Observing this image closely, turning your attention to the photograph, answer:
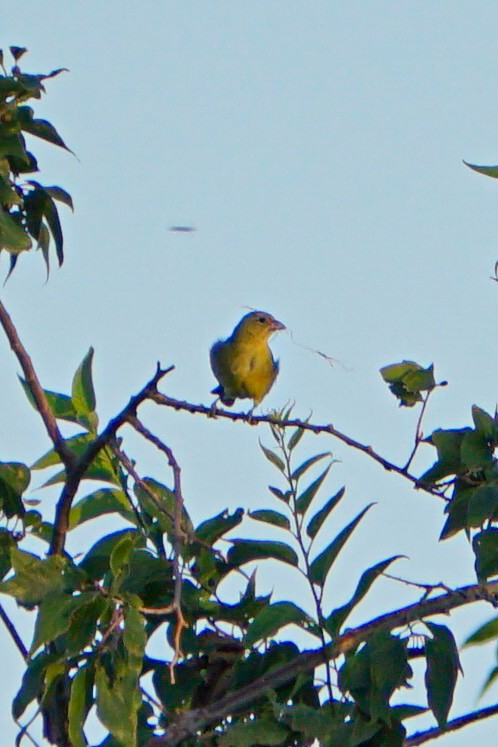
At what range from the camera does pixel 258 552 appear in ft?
10.7

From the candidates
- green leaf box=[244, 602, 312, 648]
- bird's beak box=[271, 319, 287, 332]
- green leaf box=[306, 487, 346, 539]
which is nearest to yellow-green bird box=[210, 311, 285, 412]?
bird's beak box=[271, 319, 287, 332]

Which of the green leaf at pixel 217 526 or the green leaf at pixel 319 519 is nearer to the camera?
the green leaf at pixel 319 519

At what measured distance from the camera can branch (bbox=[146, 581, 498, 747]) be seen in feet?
9.64

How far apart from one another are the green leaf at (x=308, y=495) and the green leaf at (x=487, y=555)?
45cm

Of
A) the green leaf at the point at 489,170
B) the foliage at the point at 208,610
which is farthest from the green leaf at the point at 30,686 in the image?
the green leaf at the point at 489,170

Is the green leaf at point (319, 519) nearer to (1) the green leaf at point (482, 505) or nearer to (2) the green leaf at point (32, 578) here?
(1) the green leaf at point (482, 505)

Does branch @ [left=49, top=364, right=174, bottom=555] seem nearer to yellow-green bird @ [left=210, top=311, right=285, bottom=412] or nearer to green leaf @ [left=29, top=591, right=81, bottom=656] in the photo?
green leaf @ [left=29, top=591, right=81, bottom=656]

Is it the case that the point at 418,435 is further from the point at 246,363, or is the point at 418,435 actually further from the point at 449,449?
the point at 246,363

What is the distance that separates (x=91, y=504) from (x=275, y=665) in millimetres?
847

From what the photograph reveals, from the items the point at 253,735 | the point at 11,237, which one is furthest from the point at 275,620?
the point at 11,237

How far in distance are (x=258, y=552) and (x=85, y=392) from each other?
86cm

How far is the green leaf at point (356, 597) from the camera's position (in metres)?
3.04

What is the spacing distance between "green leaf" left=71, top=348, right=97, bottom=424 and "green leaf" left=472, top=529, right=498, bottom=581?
1.37 m

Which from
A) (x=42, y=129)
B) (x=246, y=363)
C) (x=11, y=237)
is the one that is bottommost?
(x=11, y=237)
